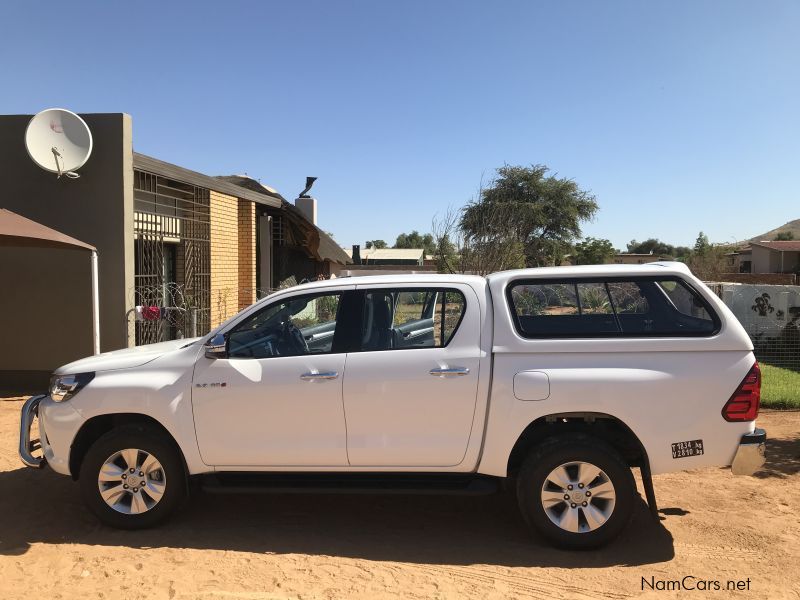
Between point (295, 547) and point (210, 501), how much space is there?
123 centimetres

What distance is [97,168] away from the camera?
29.6ft

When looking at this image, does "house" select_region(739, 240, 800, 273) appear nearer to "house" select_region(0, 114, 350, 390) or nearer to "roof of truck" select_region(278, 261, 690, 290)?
"house" select_region(0, 114, 350, 390)

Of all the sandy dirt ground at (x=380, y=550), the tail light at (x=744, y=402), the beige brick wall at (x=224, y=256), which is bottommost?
the sandy dirt ground at (x=380, y=550)

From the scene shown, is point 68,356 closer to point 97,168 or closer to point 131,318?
point 131,318

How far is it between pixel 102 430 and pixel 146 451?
0.49 metres

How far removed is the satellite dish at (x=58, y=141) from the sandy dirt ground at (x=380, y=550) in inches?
195

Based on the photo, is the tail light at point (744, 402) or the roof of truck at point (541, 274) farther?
the roof of truck at point (541, 274)

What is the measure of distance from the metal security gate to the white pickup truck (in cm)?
498

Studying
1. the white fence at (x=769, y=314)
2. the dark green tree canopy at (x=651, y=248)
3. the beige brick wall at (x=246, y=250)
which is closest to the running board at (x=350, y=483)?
the beige brick wall at (x=246, y=250)

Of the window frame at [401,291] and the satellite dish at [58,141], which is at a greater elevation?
the satellite dish at [58,141]

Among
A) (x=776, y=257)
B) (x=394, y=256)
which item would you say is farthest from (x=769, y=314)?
A: (x=394, y=256)

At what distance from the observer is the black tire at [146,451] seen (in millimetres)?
4359

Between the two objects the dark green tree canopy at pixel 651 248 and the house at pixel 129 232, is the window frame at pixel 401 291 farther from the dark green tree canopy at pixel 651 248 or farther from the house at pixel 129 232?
the dark green tree canopy at pixel 651 248

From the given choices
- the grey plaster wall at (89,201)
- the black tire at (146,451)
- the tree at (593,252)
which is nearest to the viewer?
the black tire at (146,451)
